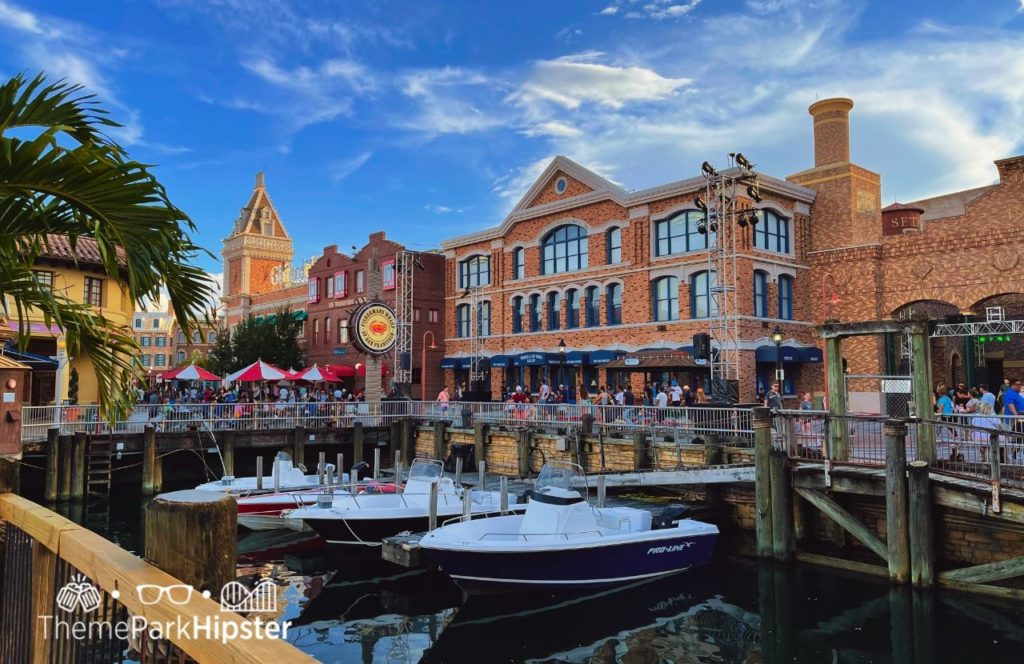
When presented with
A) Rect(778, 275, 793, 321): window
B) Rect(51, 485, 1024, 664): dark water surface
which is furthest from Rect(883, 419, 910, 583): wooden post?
Rect(778, 275, 793, 321): window

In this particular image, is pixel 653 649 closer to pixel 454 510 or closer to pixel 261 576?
pixel 454 510

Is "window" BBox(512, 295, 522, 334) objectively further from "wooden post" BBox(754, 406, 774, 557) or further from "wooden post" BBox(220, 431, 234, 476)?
"wooden post" BBox(754, 406, 774, 557)

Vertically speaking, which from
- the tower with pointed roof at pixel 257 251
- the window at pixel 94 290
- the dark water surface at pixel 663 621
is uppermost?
the tower with pointed roof at pixel 257 251

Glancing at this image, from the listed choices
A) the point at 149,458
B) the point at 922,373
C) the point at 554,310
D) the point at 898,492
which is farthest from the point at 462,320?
the point at 898,492

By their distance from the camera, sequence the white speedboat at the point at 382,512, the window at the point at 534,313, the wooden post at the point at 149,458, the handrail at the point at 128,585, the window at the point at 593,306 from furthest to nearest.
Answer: the window at the point at 534,313 → the window at the point at 593,306 → the wooden post at the point at 149,458 → the white speedboat at the point at 382,512 → the handrail at the point at 128,585

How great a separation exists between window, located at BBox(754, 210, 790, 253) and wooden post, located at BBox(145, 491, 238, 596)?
31.3m

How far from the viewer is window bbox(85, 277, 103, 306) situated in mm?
32594

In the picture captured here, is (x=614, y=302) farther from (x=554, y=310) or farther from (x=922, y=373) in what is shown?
(x=922, y=373)

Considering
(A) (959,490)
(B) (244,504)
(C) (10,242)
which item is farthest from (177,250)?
(B) (244,504)

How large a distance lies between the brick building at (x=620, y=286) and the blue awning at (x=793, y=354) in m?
0.08

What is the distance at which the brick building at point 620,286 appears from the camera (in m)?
31.3

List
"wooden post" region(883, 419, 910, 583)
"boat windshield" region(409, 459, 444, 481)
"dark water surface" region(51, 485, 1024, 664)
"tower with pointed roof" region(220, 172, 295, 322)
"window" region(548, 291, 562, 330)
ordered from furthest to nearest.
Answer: "tower with pointed roof" region(220, 172, 295, 322)
"window" region(548, 291, 562, 330)
"boat windshield" region(409, 459, 444, 481)
"wooden post" region(883, 419, 910, 583)
"dark water surface" region(51, 485, 1024, 664)

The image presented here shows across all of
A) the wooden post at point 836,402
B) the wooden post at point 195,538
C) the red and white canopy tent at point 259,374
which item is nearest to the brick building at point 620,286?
the red and white canopy tent at point 259,374

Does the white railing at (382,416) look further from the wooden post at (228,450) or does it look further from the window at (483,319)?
the window at (483,319)
